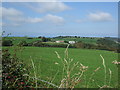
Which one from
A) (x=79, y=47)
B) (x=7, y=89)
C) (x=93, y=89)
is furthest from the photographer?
(x=79, y=47)

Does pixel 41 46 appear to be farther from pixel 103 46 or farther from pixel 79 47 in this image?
Answer: pixel 103 46

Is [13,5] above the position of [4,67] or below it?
above

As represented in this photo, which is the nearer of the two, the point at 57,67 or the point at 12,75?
the point at 12,75

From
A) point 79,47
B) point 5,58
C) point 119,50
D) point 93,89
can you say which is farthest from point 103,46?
point 5,58

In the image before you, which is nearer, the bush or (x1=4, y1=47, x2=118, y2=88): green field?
the bush

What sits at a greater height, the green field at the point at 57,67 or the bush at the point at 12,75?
the bush at the point at 12,75

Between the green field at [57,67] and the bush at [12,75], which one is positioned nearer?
the bush at [12,75]

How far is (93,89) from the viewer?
129 inches

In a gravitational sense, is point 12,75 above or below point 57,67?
above

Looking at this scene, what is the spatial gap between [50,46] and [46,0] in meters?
11.3

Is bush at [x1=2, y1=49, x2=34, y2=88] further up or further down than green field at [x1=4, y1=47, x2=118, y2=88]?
further up

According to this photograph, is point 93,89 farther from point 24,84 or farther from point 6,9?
point 6,9

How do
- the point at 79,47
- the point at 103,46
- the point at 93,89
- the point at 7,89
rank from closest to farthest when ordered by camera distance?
the point at 7,89
the point at 93,89
the point at 103,46
the point at 79,47

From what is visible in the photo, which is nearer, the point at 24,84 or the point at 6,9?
the point at 24,84
